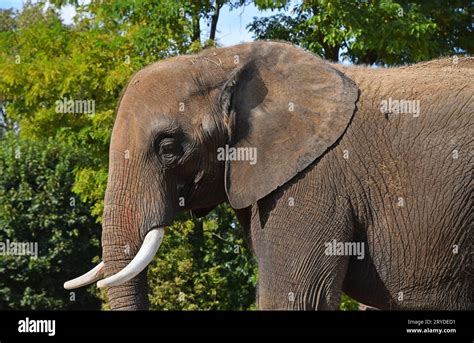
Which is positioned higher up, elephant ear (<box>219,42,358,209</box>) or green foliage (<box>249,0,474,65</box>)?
green foliage (<box>249,0,474,65</box>)

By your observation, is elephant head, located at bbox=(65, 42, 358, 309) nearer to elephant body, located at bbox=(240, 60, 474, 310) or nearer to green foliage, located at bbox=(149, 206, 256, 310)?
elephant body, located at bbox=(240, 60, 474, 310)

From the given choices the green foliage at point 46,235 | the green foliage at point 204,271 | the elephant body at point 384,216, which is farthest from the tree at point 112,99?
the elephant body at point 384,216

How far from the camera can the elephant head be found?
8562 millimetres

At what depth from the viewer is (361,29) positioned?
17.3m

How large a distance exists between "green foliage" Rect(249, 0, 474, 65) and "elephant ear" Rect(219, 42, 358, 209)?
8527 millimetres

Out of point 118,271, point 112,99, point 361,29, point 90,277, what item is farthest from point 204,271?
point 118,271

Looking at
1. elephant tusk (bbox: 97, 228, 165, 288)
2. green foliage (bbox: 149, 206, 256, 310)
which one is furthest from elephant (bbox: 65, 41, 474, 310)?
green foliage (bbox: 149, 206, 256, 310)

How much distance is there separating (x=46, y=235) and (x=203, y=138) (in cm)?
1738

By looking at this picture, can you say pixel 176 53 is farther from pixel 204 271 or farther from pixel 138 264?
pixel 138 264

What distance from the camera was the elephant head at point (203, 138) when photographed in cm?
856

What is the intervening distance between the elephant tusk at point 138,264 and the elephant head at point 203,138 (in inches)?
0.4

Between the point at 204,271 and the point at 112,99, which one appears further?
the point at 204,271

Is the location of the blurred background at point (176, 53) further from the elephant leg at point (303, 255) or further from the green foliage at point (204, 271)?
the elephant leg at point (303, 255)

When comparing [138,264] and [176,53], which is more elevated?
[176,53]
